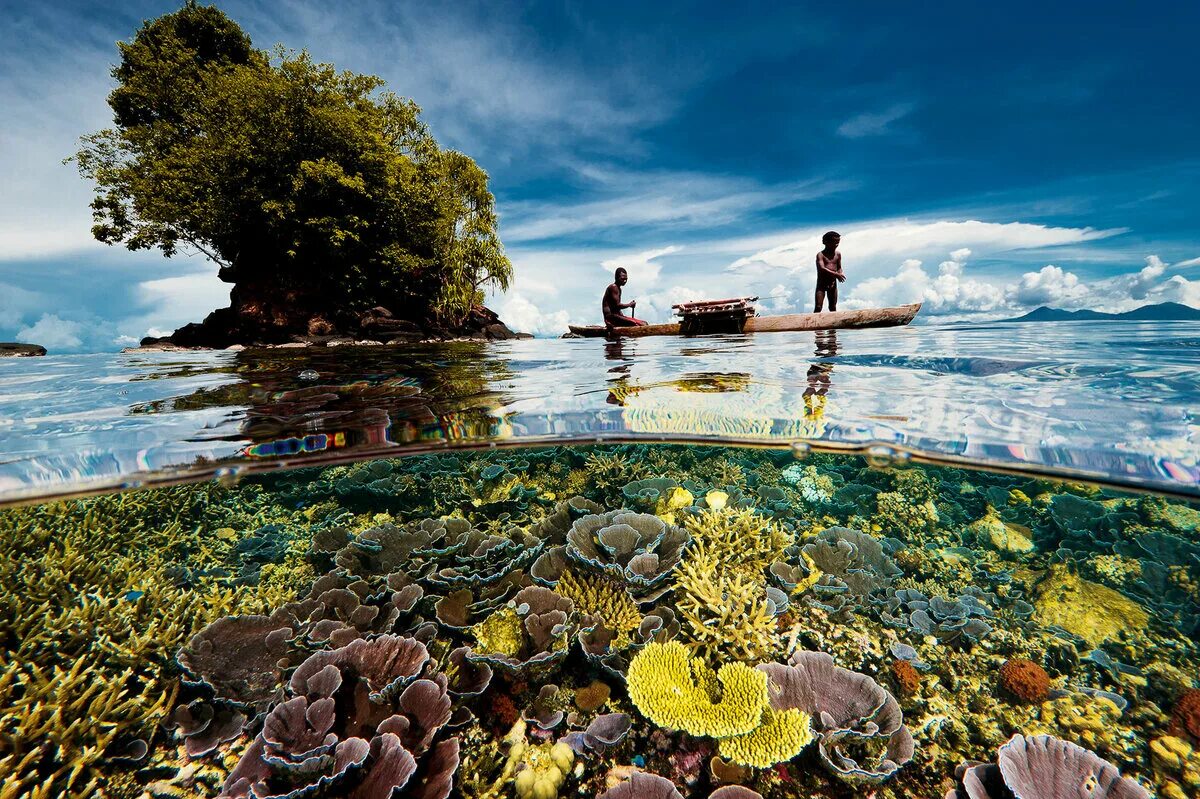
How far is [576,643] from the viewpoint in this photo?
14.8 ft

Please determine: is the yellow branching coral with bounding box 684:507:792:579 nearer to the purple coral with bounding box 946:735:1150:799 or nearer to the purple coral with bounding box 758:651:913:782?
the purple coral with bounding box 758:651:913:782

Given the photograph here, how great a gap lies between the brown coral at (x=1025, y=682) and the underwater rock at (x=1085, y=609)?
1.61 m

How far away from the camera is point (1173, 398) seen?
469cm

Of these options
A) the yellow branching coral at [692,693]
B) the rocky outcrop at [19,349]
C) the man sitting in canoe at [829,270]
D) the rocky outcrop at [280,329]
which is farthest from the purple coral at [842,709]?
the rocky outcrop at [19,349]

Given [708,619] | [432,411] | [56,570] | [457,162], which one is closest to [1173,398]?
[708,619]

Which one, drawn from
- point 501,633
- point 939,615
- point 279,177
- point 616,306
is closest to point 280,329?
point 279,177

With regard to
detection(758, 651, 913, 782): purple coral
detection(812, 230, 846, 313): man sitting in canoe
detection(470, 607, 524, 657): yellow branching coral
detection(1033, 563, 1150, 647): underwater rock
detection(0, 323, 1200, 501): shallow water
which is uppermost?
detection(812, 230, 846, 313): man sitting in canoe

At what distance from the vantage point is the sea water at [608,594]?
11.2 ft

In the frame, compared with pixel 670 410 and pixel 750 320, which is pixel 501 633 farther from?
pixel 750 320

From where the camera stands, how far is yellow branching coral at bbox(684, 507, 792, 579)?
18.0ft

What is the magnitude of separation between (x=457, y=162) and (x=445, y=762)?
1381 inches

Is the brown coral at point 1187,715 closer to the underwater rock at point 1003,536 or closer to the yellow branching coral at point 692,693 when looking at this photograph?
the underwater rock at point 1003,536

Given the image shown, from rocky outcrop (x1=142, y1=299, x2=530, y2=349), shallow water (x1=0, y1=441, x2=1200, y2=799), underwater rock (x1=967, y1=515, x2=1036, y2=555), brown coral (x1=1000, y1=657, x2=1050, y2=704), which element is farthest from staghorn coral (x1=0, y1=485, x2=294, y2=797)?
rocky outcrop (x1=142, y1=299, x2=530, y2=349)

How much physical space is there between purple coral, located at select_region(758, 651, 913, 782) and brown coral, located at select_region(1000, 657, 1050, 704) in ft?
5.90
